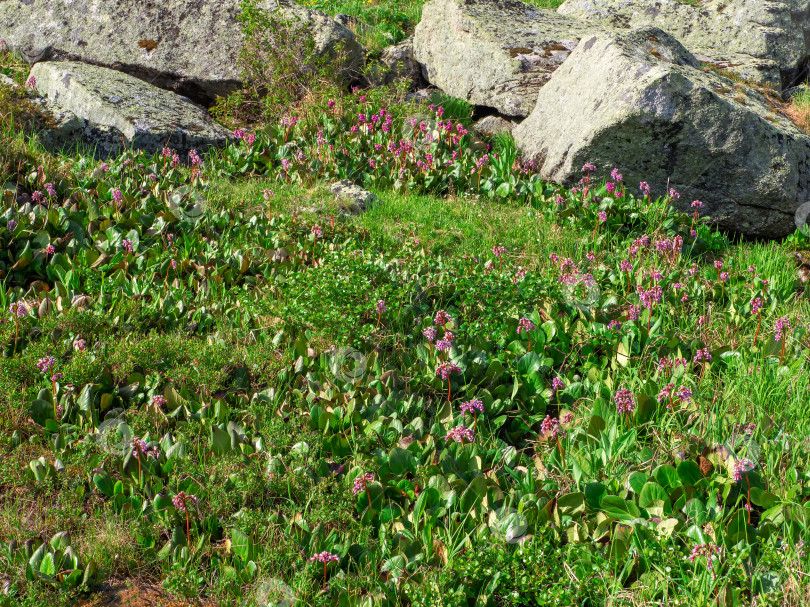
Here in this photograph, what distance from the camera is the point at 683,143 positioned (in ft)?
21.9

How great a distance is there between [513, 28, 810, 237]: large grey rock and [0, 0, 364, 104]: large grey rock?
386 cm

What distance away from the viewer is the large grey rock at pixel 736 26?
393 inches

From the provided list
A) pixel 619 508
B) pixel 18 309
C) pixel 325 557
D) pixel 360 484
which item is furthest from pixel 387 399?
pixel 18 309

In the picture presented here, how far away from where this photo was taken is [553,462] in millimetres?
3387

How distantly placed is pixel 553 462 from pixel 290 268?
106 inches

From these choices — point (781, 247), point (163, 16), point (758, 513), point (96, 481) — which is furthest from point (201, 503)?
point (163, 16)

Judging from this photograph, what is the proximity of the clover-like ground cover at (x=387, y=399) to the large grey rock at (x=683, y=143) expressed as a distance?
39cm

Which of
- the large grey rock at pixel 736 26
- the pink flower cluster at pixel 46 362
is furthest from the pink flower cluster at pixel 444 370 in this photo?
the large grey rock at pixel 736 26

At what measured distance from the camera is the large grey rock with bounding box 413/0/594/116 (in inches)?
346

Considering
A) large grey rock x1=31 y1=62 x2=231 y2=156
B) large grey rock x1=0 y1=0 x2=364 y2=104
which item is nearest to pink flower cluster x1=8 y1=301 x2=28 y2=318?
large grey rock x1=31 y1=62 x2=231 y2=156

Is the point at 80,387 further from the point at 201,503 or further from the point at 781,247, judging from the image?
the point at 781,247

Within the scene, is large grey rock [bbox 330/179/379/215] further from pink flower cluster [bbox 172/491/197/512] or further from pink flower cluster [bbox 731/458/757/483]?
pink flower cluster [bbox 731/458/757/483]

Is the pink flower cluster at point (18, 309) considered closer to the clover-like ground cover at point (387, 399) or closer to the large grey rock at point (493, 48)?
the clover-like ground cover at point (387, 399)

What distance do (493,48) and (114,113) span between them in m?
4.72
